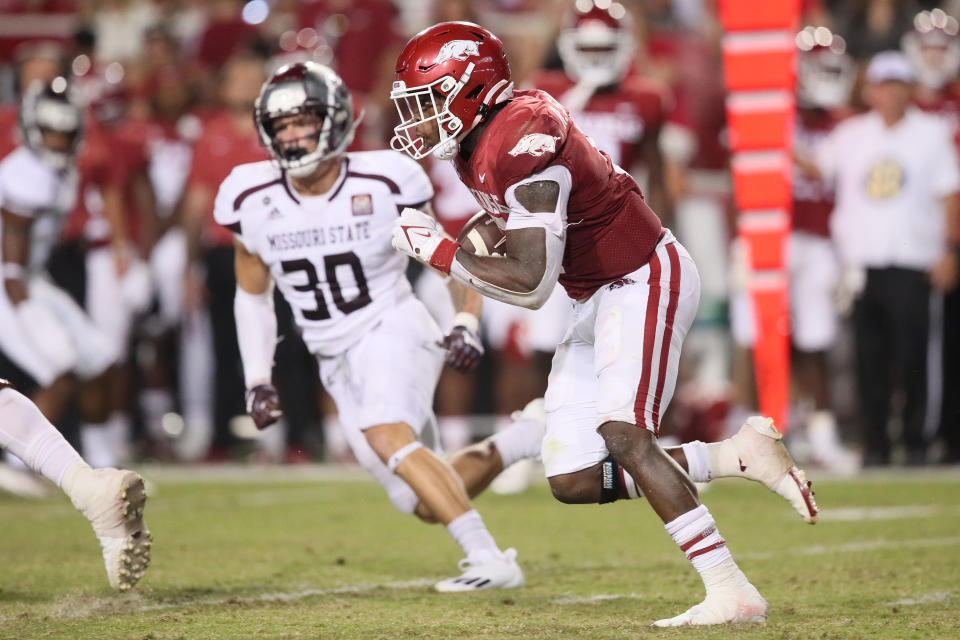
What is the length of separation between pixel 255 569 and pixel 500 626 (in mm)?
1458

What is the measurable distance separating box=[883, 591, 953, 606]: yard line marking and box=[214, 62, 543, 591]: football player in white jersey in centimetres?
139

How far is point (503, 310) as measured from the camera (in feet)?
27.5

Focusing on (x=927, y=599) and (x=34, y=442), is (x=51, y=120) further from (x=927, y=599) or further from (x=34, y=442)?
(x=927, y=599)

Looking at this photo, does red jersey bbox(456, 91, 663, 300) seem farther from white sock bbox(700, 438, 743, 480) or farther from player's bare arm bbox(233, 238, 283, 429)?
player's bare arm bbox(233, 238, 283, 429)

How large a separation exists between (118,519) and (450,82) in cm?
159

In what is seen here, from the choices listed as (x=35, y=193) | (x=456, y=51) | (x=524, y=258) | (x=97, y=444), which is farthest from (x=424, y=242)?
(x=97, y=444)

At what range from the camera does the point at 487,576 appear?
4.61 m

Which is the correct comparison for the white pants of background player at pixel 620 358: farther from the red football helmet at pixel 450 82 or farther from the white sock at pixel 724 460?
the red football helmet at pixel 450 82

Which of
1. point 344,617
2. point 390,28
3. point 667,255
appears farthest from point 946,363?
point 344,617

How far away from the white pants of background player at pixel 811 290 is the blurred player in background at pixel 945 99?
2.14 feet

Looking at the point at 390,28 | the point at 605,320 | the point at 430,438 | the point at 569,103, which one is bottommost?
the point at 430,438

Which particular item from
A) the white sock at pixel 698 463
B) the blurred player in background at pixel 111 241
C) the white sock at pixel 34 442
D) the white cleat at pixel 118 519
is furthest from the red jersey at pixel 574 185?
the blurred player in background at pixel 111 241

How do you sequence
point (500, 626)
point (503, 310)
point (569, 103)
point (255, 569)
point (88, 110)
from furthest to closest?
point (88, 110) → point (503, 310) → point (569, 103) → point (255, 569) → point (500, 626)

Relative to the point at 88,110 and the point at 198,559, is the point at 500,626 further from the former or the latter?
the point at 88,110
